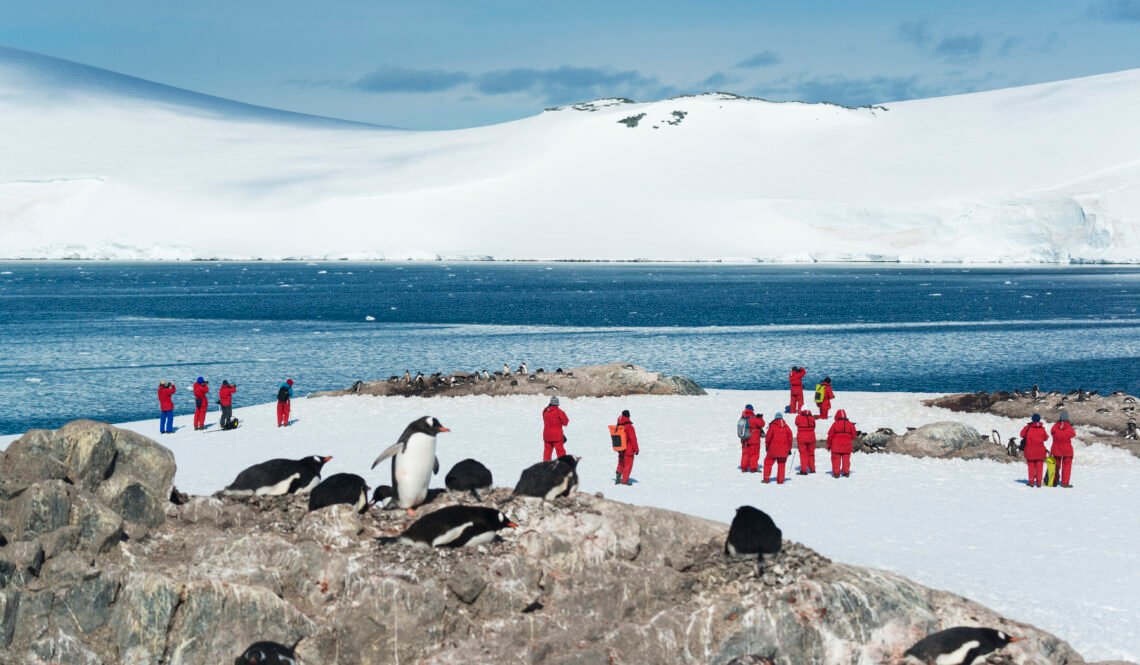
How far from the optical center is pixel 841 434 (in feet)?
71.3

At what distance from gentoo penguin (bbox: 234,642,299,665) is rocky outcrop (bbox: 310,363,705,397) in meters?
22.7

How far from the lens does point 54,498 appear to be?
13.3m

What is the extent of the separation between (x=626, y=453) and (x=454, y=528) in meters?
7.55

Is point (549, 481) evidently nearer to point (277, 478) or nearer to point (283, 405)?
point (277, 478)

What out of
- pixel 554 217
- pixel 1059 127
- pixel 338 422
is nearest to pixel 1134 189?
pixel 1059 127

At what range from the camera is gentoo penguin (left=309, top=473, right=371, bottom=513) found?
44.4 ft

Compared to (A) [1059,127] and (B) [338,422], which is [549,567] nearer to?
(B) [338,422]

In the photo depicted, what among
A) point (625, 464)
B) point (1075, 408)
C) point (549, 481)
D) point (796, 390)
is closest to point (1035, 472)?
point (625, 464)

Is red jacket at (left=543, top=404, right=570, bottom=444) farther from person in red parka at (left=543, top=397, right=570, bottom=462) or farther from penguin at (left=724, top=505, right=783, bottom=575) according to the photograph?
penguin at (left=724, top=505, right=783, bottom=575)

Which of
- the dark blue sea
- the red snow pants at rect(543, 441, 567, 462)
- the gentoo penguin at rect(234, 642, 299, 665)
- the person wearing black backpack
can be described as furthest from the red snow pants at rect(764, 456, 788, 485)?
the dark blue sea

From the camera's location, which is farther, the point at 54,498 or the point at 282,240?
the point at 282,240

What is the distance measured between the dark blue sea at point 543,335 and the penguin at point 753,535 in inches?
1142

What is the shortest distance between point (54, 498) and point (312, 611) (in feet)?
10.6

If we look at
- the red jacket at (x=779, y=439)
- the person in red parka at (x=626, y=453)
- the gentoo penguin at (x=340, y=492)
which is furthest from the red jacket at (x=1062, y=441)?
the gentoo penguin at (x=340, y=492)
